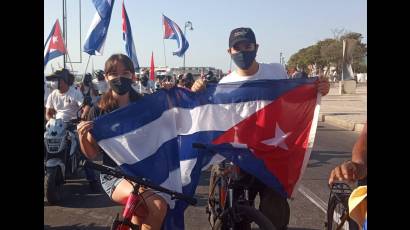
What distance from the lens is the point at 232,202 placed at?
132 inches

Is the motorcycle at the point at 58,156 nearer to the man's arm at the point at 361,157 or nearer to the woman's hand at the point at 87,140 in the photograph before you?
the woman's hand at the point at 87,140

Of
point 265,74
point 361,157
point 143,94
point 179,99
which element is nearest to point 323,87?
point 265,74

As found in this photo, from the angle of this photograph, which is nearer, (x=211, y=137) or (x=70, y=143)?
(x=211, y=137)

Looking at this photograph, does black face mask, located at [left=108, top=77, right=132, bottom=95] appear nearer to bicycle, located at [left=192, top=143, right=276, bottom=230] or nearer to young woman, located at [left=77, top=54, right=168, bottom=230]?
young woman, located at [left=77, top=54, right=168, bottom=230]

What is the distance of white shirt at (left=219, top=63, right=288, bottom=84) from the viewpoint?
160 inches

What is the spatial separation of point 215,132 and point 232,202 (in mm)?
728

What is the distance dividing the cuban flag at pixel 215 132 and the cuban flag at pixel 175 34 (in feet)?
58.5

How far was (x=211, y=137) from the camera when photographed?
12.7 ft

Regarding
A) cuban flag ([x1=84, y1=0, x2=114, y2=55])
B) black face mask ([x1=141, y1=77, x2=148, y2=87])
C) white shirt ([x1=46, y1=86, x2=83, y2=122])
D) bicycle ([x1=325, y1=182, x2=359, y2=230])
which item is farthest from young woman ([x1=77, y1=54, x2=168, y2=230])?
black face mask ([x1=141, y1=77, x2=148, y2=87])
